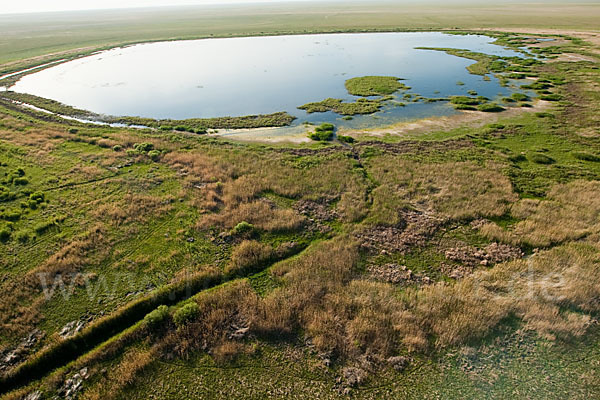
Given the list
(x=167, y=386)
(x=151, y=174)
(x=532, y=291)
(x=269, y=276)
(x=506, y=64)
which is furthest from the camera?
(x=506, y=64)

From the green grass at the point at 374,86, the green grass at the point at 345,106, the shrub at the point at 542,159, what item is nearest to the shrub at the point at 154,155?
the green grass at the point at 345,106

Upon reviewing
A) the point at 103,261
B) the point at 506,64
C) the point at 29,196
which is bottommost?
the point at 103,261

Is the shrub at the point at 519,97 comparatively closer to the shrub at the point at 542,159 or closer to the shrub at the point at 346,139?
the shrub at the point at 542,159

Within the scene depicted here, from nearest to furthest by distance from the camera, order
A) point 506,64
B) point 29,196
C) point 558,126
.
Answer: point 29,196, point 558,126, point 506,64

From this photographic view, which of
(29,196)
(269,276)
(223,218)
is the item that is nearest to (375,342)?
(269,276)

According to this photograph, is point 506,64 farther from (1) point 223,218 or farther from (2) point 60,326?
(2) point 60,326

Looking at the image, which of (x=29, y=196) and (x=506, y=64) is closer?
(x=29, y=196)

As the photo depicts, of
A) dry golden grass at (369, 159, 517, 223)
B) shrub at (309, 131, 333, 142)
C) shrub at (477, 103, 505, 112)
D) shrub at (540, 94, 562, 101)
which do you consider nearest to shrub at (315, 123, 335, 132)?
shrub at (309, 131, 333, 142)
